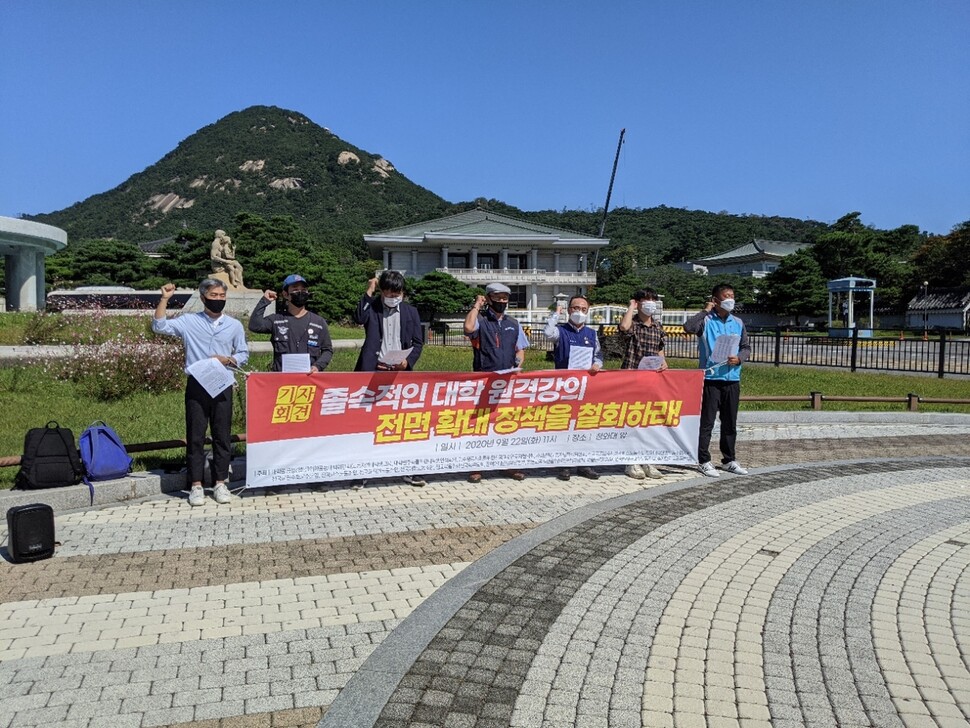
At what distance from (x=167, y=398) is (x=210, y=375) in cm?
583

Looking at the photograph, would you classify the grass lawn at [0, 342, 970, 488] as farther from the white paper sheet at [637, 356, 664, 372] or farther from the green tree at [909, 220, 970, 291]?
the green tree at [909, 220, 970, 291]

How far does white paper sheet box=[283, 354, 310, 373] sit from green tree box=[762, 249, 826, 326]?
178ft

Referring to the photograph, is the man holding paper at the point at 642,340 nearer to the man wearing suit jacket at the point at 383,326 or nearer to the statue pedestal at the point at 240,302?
the man wearing suit jacket at the point at 383,326

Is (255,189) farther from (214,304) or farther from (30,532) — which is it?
(30,532)

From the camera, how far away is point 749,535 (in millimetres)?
6117

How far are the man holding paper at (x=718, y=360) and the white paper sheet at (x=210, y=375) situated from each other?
4.93 meters

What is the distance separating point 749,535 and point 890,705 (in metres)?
Result: 2.70

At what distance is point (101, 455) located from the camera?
6723 mm

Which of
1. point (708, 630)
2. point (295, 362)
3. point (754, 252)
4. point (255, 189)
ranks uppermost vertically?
point (255, 189)

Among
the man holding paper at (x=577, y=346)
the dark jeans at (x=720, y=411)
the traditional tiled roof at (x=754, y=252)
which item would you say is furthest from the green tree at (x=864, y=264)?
the man holding paper at (x=577, y=346)

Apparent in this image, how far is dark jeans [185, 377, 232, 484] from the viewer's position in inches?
264

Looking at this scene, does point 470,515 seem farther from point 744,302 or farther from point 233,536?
point 744,302

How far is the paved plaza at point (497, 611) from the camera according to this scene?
3412 millimetres

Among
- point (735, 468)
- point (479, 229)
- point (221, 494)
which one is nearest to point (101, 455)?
point (221, 494)
